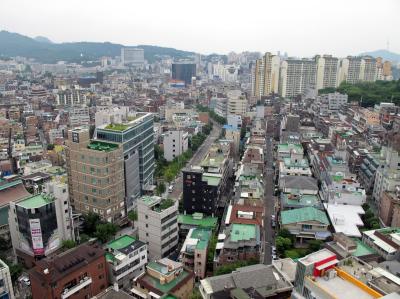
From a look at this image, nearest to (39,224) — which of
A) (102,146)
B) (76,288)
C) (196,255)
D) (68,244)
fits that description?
(68,244)

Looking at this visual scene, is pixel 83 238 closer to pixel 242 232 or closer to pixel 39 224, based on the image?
pixel 39 224

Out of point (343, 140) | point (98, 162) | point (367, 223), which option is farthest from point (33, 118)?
point (367, 223)

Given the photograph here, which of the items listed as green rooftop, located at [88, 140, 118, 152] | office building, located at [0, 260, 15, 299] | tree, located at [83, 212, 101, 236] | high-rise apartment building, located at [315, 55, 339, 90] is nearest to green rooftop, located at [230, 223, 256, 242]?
tree, located at [83, 212, 101, 236]

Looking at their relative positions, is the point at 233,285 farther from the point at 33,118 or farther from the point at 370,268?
the point at 33,118

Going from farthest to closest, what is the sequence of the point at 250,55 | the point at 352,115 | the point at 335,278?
1. the point at 250,55
2. the point at 352,115
3. the point at 335,278

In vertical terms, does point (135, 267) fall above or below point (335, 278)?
below

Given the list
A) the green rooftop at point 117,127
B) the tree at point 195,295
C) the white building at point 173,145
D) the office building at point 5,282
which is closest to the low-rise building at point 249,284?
the tree at point 195,295
